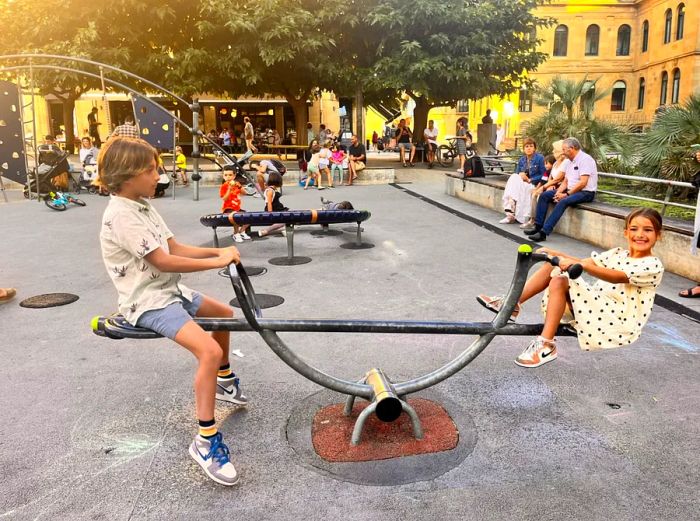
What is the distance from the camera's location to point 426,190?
54.0ft

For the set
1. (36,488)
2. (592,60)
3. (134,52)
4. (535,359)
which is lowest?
(36,488)

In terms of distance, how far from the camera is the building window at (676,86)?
4428 centimetres

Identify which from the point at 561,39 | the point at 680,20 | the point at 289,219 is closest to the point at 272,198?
the point at 289,219

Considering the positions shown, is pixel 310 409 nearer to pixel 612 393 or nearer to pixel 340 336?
pixel 340 336

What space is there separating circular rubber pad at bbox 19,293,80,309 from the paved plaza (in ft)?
0.36

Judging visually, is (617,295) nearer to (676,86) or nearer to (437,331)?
(437,331)

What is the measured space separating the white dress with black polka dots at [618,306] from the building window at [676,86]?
4919 cm

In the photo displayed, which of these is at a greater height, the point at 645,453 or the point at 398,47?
the point at 398,47

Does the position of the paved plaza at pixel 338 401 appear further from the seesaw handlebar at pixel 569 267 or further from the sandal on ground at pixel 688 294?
the seesaw handlebar at pixel 569 267

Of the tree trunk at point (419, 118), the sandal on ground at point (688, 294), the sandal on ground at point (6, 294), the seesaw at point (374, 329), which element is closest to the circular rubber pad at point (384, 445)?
the seesaw at point (374, 329)

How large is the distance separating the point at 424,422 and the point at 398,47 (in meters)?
19.5

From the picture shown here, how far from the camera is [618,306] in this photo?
326cm

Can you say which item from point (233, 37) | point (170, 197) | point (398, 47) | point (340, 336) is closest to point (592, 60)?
point (398, 47)

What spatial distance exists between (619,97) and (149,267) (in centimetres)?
Result: 5771
